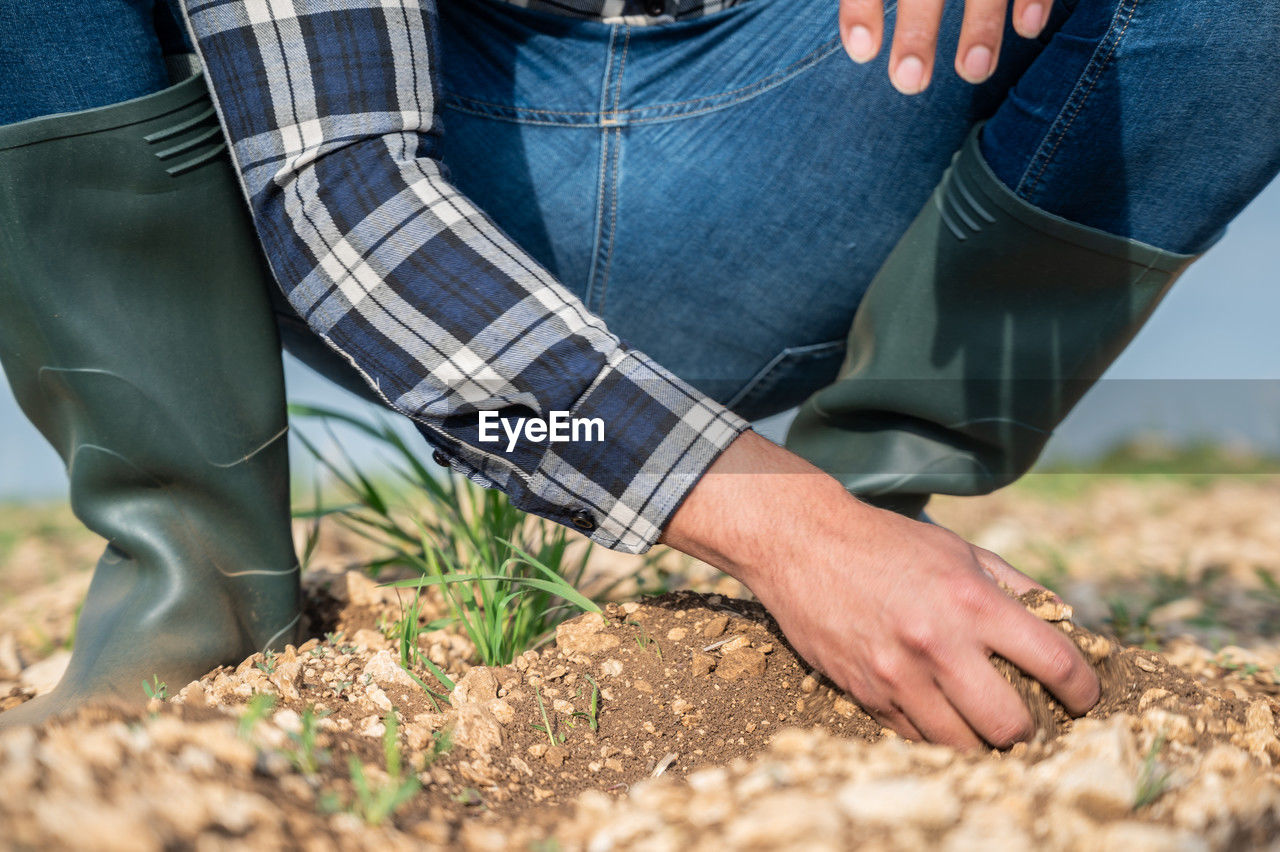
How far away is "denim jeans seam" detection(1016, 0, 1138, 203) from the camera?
3.88ft

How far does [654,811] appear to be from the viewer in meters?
0.72

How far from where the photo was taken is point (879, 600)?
91cm

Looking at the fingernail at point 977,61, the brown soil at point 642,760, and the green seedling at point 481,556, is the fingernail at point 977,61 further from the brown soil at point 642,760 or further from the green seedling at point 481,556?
the green seedling at point 481,556

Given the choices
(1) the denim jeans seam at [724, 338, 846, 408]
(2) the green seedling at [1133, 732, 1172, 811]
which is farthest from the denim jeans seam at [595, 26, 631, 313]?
(2) the green seedling at [1133, 732, 1172, 811]

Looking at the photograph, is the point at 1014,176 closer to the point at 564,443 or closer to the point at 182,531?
the point at 564,443

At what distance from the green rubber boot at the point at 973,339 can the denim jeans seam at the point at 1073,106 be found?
0.10 feet

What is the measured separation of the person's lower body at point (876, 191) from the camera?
1.22 meters

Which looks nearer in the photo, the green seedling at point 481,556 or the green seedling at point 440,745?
the green seedling at point 440,745

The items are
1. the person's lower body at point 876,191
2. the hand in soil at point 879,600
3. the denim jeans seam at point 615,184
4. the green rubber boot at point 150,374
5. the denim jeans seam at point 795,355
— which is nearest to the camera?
the hand in soil at point 879,600

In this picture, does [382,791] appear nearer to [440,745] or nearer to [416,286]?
[440,745]

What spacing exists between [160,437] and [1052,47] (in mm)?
1296

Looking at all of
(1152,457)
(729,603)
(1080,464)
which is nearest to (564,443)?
(729,603)

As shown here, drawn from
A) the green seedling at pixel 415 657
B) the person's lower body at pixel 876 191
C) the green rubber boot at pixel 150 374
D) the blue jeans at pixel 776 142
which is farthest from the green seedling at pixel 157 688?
the person's lower body at pixel 876 191

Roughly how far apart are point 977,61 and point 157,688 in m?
1.18
